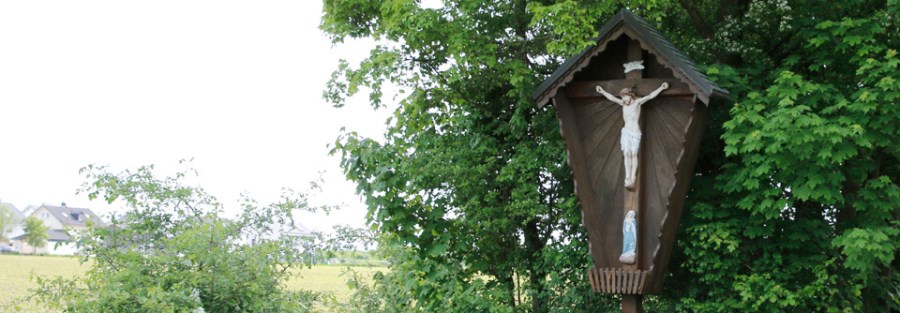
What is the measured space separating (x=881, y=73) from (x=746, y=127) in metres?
1.31

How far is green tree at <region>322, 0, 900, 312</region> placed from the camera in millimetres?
7168

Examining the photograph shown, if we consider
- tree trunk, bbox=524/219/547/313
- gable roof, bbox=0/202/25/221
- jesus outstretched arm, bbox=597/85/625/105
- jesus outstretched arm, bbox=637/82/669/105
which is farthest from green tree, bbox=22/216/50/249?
jesus outstretched arm, bbox=637/82/669/105

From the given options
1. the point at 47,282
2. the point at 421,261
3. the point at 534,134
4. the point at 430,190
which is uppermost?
the point at 534,134

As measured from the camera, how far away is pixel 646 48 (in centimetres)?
690

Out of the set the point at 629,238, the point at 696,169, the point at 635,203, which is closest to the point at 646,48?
the point at 635,203

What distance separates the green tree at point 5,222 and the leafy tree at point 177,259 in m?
62.5

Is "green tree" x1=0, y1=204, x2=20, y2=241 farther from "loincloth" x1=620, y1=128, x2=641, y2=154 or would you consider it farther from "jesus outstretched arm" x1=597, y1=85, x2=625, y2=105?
"loincloth" x1=620, y1=128, x2=641, y2=154

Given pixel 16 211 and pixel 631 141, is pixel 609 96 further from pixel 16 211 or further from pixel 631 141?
pixel 16 211

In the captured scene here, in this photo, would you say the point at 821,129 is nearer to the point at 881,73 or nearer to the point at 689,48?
the point at 881,73

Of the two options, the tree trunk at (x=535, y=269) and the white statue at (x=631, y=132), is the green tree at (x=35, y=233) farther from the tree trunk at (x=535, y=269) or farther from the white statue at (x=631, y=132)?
the white statue at (x=631, y=132)

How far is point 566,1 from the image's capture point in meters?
8.23

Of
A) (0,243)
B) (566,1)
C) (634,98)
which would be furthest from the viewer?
(0,243)

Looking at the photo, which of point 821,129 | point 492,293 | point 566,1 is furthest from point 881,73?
point 492,293

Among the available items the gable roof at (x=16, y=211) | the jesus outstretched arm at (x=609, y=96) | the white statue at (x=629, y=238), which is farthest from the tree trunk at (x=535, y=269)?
the gable roof at (x=16, y=211)
